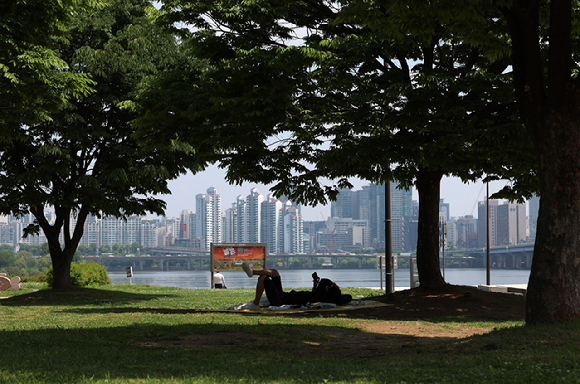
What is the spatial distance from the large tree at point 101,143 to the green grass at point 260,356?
943cm

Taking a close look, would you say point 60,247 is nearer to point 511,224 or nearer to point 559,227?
point 559,227

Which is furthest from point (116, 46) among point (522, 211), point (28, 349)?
point (522, 211)

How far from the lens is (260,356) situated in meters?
8.03

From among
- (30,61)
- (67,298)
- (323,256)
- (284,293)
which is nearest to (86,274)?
(67,298)

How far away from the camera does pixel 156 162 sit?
20422 millimetres

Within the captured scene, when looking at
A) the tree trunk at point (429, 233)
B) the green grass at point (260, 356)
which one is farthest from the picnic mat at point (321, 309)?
the green grass at point (260, 356)

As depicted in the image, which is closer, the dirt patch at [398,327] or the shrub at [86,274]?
the dirt patch at [398,327]

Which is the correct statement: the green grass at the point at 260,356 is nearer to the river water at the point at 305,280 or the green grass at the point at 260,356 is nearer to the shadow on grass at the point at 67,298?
the shadow on grass at the point at 67,298

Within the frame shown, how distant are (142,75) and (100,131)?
2600 mm

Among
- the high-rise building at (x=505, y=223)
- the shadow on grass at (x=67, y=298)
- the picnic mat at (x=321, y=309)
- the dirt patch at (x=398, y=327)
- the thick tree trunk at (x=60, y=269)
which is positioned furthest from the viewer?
the high-rise building at (x=505, y=223)

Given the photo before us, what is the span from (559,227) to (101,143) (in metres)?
17.7

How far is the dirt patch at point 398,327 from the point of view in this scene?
9062 mm

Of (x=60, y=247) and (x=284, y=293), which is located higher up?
(x=60, y=247)

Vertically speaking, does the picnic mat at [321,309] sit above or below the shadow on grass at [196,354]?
below
